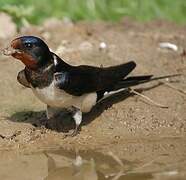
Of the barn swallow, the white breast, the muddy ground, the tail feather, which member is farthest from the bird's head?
the tail feather

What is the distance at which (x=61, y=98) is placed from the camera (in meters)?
5.05

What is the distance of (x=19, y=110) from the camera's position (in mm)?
5691

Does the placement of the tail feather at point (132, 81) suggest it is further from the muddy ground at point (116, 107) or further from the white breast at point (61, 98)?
the white breast at point (61, 98)

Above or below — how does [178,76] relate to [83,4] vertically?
below

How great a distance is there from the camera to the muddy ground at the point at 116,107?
5.14m

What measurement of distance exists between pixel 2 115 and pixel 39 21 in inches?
77.7

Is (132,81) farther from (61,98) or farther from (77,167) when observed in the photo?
(77,167)

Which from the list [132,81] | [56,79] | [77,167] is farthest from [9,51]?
[132,81]

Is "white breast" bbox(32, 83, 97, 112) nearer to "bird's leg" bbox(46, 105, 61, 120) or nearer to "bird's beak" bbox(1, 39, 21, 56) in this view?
"bird's leg" bbox(46, 105, 61, 120)

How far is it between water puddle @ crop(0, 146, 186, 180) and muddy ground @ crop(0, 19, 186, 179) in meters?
0.04

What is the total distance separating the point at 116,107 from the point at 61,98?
88 centimetres

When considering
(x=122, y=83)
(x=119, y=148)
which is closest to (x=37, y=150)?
(x=119, y=148)

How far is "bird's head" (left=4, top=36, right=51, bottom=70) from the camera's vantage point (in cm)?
482

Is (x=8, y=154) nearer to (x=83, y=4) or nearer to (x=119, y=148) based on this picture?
(x=119, y=148)
